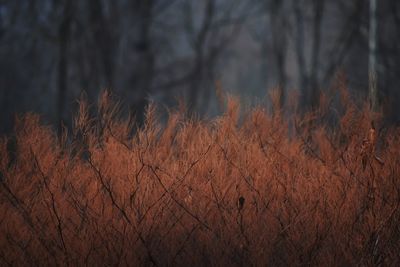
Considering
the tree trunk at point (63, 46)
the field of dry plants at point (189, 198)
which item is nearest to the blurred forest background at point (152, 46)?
the tree trunk at point (63, 46)

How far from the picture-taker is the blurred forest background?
13500mm

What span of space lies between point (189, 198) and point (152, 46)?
44.0 ft

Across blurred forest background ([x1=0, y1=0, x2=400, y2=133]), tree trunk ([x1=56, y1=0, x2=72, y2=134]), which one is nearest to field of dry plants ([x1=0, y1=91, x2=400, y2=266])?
blurred forest background ([x1=0, y1=0, x2=400, y2=133])

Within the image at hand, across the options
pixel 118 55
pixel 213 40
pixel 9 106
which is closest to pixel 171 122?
pixel 118 55

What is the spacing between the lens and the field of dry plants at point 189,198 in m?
4.63

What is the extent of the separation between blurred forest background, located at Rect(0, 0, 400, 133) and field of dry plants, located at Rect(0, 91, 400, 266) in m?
6.74

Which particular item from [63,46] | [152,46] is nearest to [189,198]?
[63,46]

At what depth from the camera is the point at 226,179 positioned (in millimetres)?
4988

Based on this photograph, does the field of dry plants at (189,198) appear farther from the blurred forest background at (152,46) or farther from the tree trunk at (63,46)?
the tree trunk at (63,46)

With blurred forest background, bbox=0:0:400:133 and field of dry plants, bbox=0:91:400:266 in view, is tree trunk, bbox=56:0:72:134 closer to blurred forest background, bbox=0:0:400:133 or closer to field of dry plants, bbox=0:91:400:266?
blurred forest background, bbox=0:0:400:133

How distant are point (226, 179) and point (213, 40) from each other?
17669mm

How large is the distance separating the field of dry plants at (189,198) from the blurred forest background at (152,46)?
22.1ft

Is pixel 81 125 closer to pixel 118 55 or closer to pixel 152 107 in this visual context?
pixel 152 107

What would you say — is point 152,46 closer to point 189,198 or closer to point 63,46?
point 63,46
